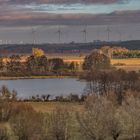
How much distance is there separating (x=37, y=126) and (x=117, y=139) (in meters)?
3.25

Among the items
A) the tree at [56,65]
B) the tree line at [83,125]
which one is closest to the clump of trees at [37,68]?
Answer: the tree at [56,65]

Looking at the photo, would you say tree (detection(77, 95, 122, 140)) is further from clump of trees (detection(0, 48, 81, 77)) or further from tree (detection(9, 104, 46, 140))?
clump of trees (detection(0, 48, 81, 77))

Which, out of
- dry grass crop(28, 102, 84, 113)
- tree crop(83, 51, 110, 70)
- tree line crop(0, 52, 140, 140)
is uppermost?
tree crop(83, 51, 110, 70)

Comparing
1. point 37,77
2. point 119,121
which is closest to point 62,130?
point 119,121

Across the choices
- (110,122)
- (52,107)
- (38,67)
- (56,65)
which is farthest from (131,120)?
(38,67)

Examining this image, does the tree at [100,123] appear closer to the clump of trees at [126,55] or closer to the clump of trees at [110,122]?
the clump of trees at [110,122]

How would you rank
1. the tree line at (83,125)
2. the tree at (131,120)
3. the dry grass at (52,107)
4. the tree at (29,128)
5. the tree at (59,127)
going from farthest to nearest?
the dry grass at (52,107) < the tree at (131,120) < the tree at (59,127) < the tree line at (83,125) < the tree at (29,128)

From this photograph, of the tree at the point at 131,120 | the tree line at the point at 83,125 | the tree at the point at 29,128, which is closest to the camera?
the tree at the point at 29,128

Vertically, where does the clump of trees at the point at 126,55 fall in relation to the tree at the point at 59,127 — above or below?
above

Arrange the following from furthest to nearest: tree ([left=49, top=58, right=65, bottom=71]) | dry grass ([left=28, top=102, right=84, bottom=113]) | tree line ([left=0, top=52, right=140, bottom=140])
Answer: tree ([left=49, top=58, right=65, bottom=71]), dry grass ([left=28, top=102, right=84, bottom=113]), tree line ([left=0, top=52, right=140, bottom=140])

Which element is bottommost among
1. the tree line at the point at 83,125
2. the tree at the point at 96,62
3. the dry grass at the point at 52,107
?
the dry grass at the point at 52,107

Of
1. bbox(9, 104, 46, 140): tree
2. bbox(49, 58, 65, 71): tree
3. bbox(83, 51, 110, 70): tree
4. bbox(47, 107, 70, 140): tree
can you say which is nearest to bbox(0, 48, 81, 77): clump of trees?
bbox(49, 58, 65, 71): tree

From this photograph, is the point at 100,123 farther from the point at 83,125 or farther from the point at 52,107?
the point at 52,107

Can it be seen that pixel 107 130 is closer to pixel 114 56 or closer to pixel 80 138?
pixel 80 138
